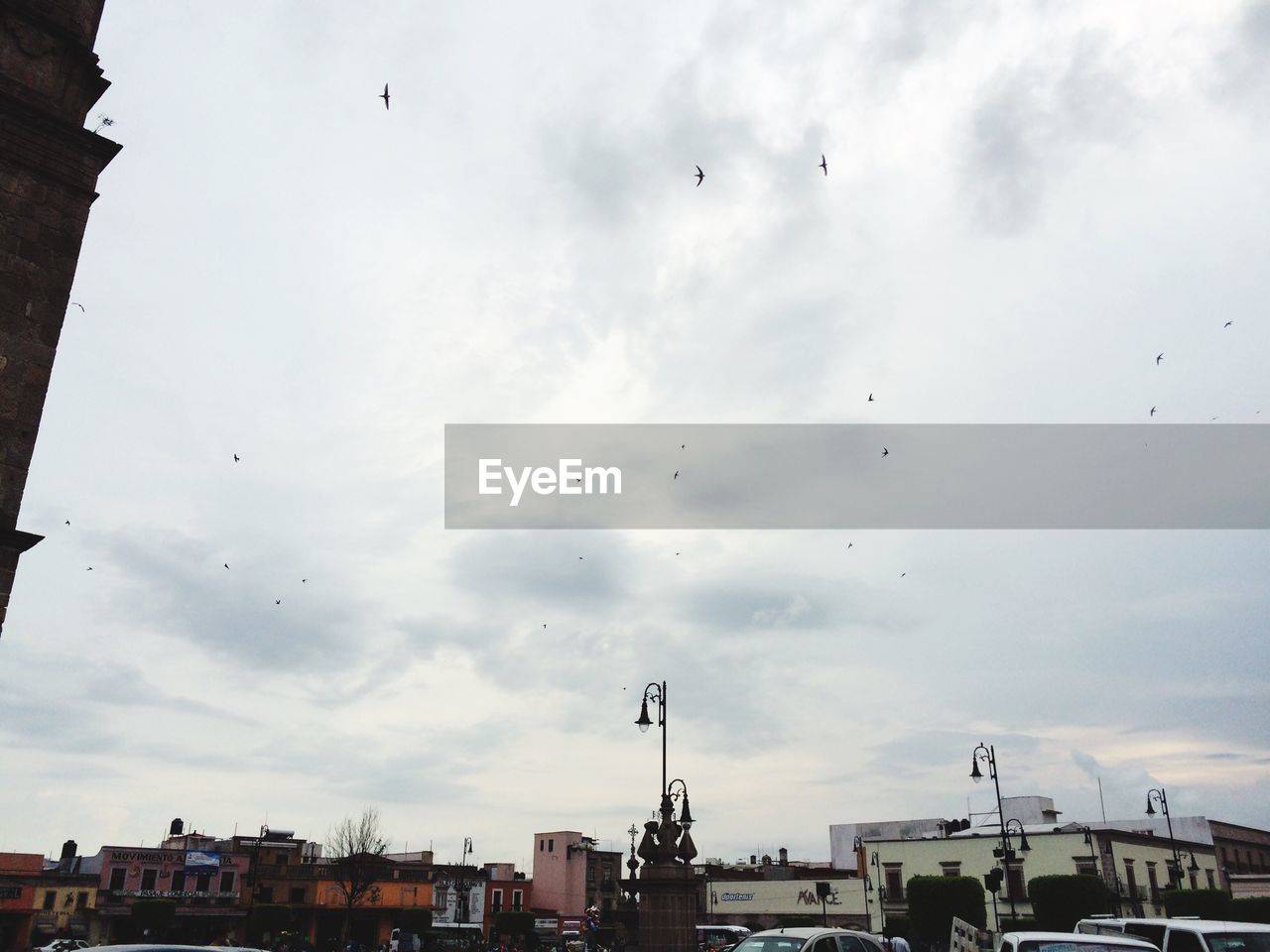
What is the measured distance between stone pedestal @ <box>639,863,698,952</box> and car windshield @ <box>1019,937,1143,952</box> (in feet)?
36.7

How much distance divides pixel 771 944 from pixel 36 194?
12.5m

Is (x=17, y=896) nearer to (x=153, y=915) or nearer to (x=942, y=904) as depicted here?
(x=153, y=915)

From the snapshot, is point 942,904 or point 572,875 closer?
point 942,904

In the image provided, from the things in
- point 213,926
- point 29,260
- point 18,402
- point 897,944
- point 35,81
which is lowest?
point 213,926

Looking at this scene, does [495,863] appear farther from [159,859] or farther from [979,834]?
[979,834]

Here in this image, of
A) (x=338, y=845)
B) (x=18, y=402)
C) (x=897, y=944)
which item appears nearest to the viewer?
(x=18, y=402)

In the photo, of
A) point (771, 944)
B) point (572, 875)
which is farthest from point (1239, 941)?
point (572, 875)

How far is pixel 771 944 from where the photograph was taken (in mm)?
11570

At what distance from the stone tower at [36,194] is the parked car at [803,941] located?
9.59 meters

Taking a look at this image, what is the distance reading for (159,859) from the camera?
54.7 metres

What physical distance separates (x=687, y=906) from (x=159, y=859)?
47.7 meters

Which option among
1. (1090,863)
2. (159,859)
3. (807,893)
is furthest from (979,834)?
(159,859)

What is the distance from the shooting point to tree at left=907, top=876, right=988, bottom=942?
40.0m

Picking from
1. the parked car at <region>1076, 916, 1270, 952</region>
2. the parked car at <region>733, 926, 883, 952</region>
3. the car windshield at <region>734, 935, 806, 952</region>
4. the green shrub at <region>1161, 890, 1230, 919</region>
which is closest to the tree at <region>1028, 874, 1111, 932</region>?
the green shrub at <region>1161, 890, 1230, 919</region>
